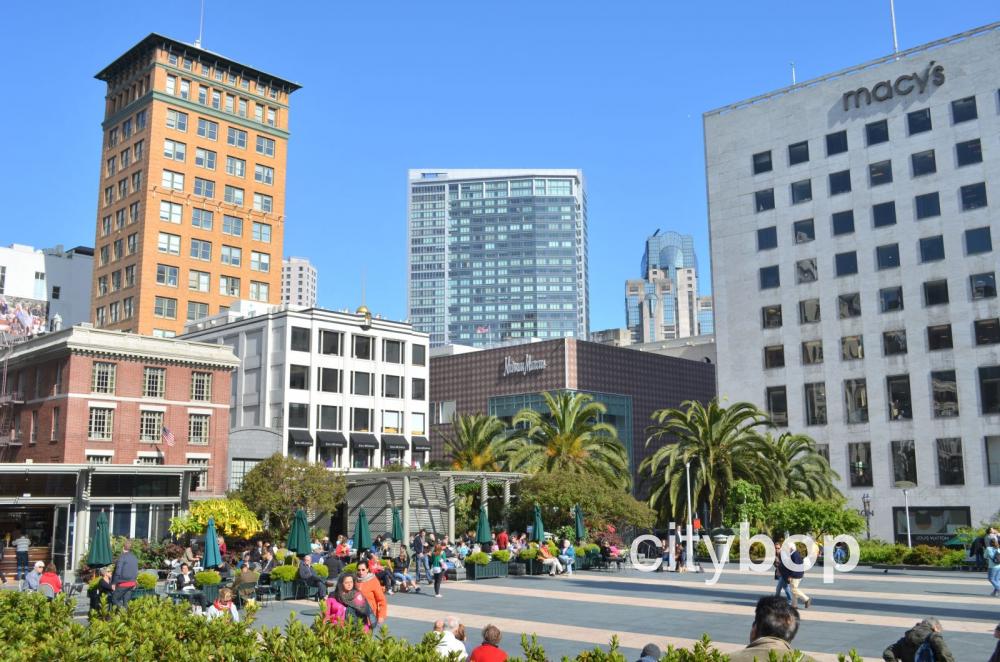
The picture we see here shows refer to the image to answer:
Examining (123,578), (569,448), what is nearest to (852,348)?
(569,448)

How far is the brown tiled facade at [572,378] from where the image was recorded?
7969 cm

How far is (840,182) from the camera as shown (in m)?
65.9

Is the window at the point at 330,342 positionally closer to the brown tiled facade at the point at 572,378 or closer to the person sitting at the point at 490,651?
the brown tiled facade at the point at 572,378

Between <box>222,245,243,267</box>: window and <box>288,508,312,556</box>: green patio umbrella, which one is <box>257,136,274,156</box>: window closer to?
<box>222,245,243,267</box>: window

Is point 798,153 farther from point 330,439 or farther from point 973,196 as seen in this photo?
point 330,439

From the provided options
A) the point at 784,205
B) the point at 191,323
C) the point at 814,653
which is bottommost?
the point at 814,653

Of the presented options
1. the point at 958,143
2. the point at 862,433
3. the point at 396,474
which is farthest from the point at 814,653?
the point at 958,143

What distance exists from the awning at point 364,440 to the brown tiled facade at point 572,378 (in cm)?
1571

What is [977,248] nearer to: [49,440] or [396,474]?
[396,474]

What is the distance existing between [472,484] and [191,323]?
104 ft

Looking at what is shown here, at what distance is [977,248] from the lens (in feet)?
194

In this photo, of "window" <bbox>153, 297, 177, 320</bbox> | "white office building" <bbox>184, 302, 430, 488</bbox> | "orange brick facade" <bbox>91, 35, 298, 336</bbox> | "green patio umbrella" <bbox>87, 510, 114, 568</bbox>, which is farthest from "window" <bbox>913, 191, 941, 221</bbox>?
"window" <bbox>153, 297, 177, 320</bbox>

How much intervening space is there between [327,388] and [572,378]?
873 inches

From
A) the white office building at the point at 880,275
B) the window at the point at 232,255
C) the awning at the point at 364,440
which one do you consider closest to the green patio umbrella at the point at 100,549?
the awning at the point at 364,440
